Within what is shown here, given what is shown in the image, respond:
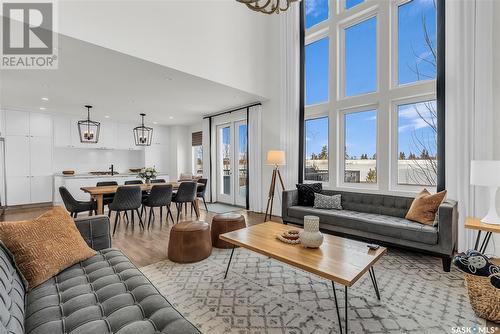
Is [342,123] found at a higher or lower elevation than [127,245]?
higher

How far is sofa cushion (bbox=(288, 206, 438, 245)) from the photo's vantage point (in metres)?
2.66

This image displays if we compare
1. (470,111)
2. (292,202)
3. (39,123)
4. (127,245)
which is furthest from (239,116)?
(39,123)

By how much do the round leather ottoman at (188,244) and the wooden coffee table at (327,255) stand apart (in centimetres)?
53

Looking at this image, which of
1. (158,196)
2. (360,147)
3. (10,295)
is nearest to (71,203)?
(158,196)

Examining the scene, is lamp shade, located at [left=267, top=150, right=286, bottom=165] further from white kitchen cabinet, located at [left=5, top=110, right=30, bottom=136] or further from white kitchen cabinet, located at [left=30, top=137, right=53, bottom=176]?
white kitchen cabinet, located at [left=5, top=110, right=30, bottom=136]

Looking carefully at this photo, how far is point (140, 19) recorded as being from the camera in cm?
331

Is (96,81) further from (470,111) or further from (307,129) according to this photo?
(470,111)

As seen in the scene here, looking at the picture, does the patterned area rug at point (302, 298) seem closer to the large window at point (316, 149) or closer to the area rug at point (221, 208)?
the large window at point (316, 149)

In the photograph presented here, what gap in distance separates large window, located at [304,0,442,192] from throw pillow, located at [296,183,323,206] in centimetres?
49

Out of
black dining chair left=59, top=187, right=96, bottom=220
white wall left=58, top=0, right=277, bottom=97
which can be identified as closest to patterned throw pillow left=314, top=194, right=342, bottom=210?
white wall left=58, top=0, right=277, bottom=97

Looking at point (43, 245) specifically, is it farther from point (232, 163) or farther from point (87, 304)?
point (232, 163)

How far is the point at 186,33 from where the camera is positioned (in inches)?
150

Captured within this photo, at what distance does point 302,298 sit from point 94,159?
7953 mm

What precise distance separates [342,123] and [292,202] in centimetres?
183
